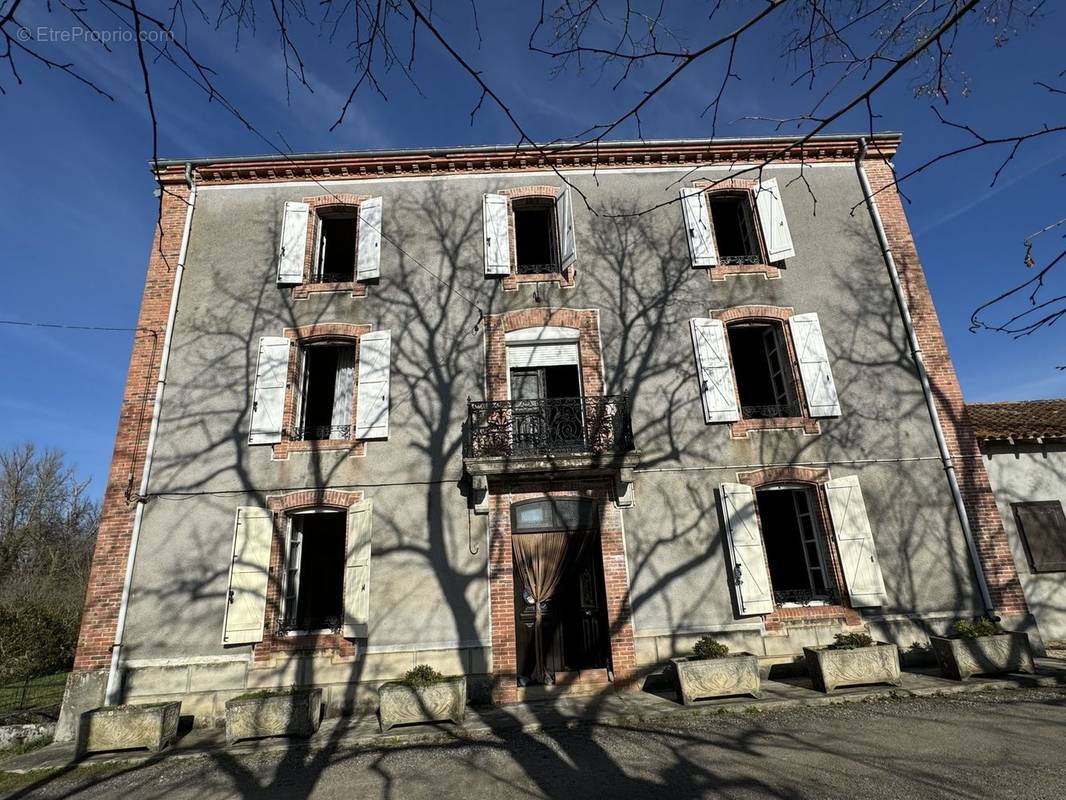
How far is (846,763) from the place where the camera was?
4484 mm

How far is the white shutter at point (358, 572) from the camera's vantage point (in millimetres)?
7212

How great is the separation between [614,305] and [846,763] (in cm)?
658

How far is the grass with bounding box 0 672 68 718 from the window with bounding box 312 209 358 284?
790 centimetres

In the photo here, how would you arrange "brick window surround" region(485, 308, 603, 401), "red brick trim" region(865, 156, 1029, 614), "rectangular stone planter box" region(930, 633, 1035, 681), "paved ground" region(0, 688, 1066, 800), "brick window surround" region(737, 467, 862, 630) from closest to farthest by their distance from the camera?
"paved ground" region(0, 688, 1066, 800) → "rectangular stone planter box" region(930, 633, 1035, 681) → "brick window surround" region(737, 467, 862, 630) → "red brick trim" region(865, 156, 1029, 614) → "brick window surround" region(485, 308, 603, 401)

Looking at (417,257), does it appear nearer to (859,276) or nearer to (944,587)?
(859,276)

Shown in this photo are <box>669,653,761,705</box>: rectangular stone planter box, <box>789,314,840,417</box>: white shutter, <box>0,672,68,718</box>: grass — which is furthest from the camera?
<box>0,672,68,718</box>: grass

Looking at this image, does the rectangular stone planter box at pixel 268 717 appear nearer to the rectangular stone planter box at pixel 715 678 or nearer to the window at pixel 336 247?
the rectangular stone planter box at pixel 715 678

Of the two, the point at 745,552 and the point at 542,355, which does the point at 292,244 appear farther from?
the point at 745,552

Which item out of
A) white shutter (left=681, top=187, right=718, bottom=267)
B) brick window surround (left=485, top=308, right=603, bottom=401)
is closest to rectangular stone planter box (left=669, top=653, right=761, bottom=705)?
brick window surround (left=485, top=308, right=603, bottom=401)

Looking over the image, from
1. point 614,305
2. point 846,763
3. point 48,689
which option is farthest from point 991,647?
point 48,689

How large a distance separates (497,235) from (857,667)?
8107 millimetres

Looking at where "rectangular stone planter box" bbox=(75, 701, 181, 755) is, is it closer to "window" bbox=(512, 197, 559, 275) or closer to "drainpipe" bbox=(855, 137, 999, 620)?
"window" bbox=(512, 197, 559, 275)

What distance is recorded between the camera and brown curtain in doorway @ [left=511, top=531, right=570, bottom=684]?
7793mm

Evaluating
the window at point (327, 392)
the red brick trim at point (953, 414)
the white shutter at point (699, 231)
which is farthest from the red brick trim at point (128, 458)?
the red brick trim at point (953, 414)
